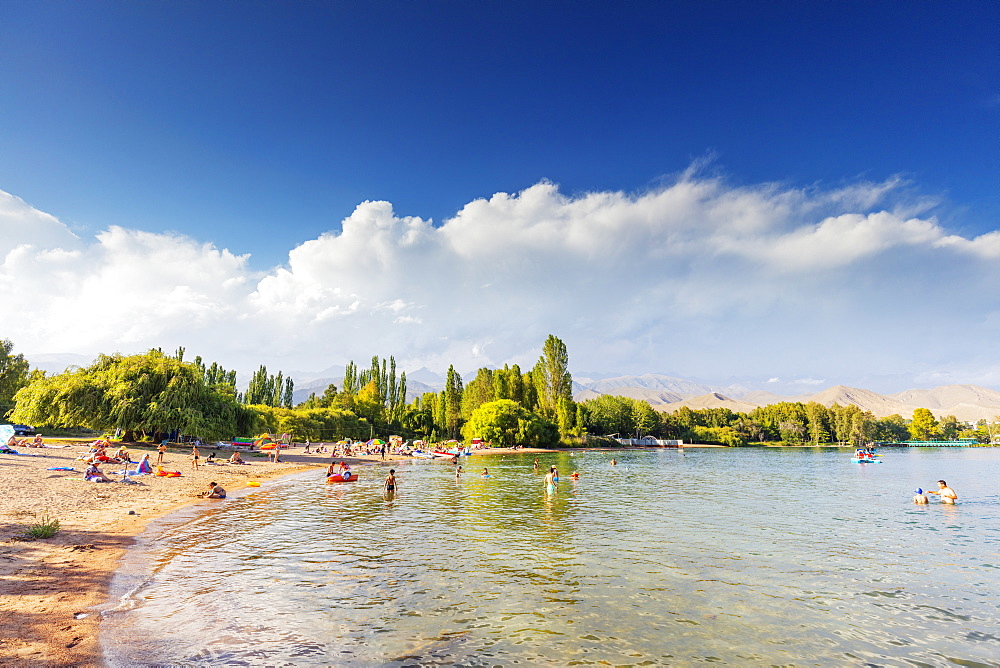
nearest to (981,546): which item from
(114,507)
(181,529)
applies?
(181,529)

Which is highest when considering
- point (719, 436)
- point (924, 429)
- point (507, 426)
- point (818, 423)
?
point (818, 423)

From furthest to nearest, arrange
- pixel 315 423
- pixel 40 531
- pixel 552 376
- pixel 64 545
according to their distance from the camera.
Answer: pixel 552 376 → pixel 315 423 → pixel 40 531 → pixel 64 545

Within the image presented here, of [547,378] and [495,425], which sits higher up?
[547,378]

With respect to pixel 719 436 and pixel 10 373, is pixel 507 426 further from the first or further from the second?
pixel 719 436

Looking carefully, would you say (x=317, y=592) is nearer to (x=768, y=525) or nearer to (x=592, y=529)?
(x=592, y=529)

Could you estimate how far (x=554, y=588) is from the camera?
1485cm

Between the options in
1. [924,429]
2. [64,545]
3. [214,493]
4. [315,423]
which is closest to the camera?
[64,545]

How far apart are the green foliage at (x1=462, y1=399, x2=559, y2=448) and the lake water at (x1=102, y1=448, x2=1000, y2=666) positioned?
82.1 m

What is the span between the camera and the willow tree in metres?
49.4

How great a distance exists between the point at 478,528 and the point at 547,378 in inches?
4133

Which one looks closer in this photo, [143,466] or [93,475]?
[93,475]

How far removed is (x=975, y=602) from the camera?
1434cm

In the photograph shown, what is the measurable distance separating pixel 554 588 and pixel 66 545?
54.4 feet

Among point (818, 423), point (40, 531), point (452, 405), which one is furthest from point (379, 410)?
point (818, 423)
